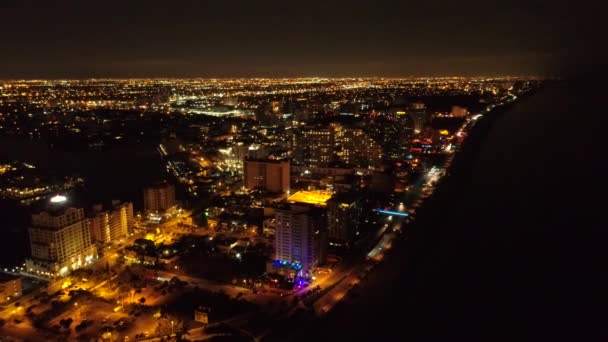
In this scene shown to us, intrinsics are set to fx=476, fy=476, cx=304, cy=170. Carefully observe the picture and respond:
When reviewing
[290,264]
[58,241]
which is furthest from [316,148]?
[58,241]

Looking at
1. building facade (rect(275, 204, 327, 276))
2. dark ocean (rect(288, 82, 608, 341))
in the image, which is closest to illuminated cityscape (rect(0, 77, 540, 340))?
building facade (rect(275, 204, 327, 276))

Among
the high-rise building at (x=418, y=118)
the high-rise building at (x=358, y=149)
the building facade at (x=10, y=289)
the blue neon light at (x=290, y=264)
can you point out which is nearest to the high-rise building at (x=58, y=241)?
the building facade at (x=10, y=289)

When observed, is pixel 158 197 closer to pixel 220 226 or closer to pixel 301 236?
pixel 220 226

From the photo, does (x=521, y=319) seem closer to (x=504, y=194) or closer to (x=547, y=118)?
(x=504, y=194)

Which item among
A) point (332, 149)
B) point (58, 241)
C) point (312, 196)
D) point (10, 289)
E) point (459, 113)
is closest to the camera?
point (10, 289)

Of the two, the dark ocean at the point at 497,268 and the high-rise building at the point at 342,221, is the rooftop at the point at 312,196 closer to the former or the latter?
the high-rise building at the point at 342,221

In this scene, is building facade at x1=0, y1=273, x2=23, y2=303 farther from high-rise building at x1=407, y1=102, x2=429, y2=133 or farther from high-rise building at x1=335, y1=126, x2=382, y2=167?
high-rise building at x1=407, y1=102, x2=429, y2=133
